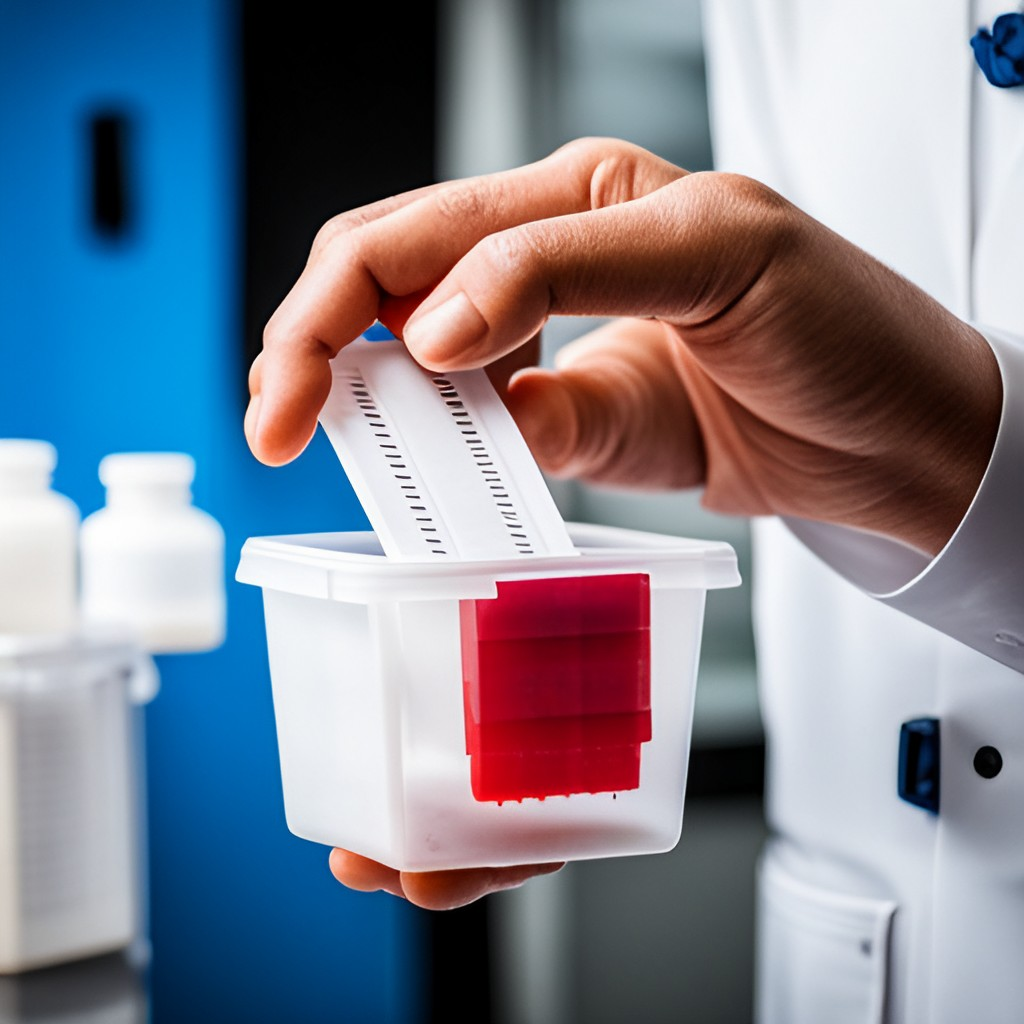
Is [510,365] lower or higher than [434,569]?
higher

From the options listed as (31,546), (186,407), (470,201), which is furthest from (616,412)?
(186,407)

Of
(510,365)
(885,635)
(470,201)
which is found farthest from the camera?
(885,635)

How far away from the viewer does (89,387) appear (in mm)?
1599

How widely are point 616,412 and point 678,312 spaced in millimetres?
264

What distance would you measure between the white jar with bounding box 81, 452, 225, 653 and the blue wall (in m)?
0.29

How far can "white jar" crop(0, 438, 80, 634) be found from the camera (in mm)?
1140

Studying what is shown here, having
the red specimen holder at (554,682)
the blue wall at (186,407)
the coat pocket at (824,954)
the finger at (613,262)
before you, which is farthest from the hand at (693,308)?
the blue wall at (186,407)

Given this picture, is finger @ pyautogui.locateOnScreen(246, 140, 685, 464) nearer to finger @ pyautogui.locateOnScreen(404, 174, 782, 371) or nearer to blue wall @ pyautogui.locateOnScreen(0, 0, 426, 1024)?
finger @ pyautogui.locateOnScreen(404, 174, 782, 371)

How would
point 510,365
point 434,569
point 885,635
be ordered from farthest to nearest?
point 885,635
point 510,365
point 434,569

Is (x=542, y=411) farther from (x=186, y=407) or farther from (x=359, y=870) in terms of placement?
(x=186, y=407)

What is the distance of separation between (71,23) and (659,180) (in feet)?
3.83

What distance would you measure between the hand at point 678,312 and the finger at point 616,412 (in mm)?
44

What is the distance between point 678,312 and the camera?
0.60 m

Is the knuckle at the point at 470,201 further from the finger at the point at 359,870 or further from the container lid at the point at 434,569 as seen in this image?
the finger at the point at 359,870
